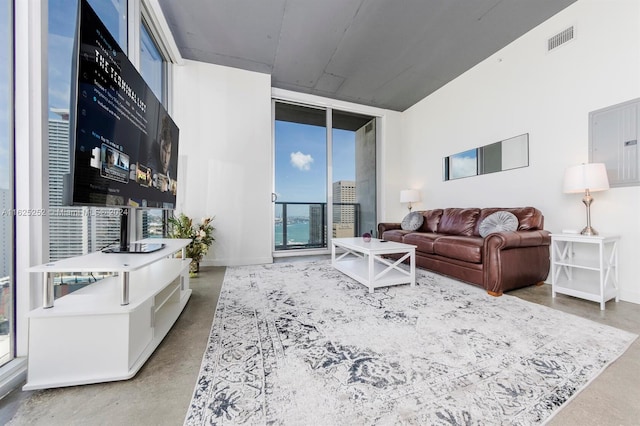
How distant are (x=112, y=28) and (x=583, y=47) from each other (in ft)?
14.7

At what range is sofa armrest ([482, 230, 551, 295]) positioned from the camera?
2162 millimetres

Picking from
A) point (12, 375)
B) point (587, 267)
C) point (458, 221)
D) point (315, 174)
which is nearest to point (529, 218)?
point (587, 267)

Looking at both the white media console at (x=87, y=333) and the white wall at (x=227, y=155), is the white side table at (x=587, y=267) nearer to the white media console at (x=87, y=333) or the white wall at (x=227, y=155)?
the white media console at (x=87, y=333)

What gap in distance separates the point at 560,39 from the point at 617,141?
51.3 inches

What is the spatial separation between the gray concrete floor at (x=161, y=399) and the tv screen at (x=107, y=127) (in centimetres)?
83

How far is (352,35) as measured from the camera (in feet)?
9.46

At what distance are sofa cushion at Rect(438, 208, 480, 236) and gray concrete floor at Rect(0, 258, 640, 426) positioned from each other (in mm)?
1925

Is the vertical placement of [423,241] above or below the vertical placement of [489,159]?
below

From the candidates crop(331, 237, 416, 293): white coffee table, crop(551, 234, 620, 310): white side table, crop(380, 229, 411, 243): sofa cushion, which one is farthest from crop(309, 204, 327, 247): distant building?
crop(551, 234, 620, 310): white side table

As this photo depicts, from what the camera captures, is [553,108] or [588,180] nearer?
[588,180]

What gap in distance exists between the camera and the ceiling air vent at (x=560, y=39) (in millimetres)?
2475

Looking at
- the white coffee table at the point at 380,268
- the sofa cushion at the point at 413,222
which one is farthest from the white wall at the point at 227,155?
the sofa cushion at the point at 413,222

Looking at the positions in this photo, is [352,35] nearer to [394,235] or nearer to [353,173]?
[353,173]

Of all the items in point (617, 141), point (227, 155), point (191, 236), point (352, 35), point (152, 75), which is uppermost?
point (352, 35)
